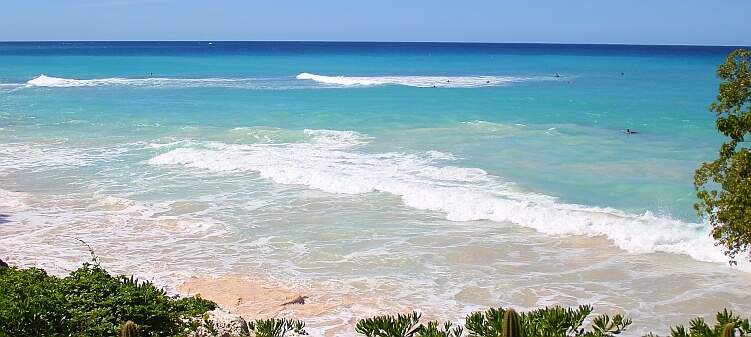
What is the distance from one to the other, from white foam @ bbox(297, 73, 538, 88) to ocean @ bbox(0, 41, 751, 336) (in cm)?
1813

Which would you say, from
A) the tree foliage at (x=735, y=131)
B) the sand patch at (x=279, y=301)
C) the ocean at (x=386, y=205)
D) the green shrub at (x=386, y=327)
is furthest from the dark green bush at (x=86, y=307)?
the tree foliage at (x=735, y=131)

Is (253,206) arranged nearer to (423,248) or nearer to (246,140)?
(423,248)

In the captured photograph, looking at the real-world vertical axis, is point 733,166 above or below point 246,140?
above

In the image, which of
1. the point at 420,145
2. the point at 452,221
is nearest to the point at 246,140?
the point at 420,145

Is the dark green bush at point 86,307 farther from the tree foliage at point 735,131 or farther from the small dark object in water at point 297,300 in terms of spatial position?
the tree foliage at point 735,131

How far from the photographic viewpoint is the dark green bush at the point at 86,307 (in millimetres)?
6719

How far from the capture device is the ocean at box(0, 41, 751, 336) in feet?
42.0

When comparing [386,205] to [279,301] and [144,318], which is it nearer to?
[279,301]

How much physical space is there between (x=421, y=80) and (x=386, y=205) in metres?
45.1

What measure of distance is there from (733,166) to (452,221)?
292 inches

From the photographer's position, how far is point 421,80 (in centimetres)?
6250

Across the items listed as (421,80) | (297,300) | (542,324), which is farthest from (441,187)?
(421,80)

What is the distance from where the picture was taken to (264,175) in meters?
22.0

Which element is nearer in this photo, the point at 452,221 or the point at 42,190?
the point at 452,221
